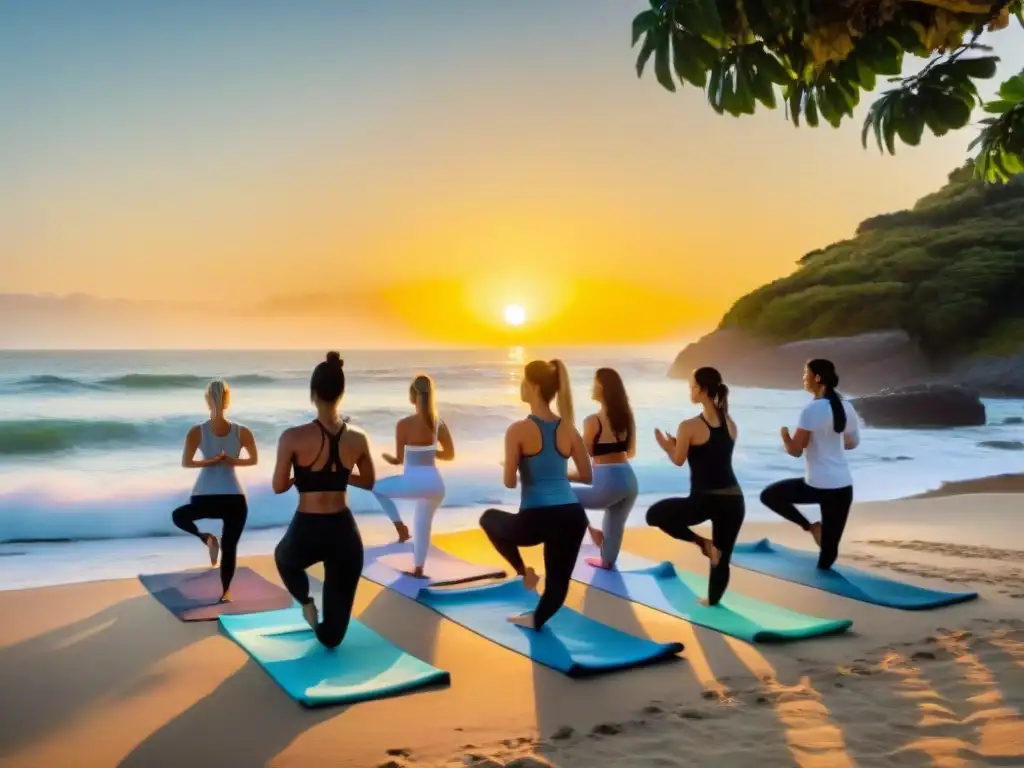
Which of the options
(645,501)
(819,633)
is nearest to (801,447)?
(819,633)

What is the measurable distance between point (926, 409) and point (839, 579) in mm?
16856

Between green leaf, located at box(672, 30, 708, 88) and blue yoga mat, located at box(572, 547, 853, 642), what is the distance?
10.1 ft

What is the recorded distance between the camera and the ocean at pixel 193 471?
9.03m

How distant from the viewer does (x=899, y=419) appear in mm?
21422

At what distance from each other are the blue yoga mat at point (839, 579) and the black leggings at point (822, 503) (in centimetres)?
21

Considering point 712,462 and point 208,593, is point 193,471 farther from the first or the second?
point 712,462

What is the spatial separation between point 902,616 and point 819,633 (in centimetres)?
75

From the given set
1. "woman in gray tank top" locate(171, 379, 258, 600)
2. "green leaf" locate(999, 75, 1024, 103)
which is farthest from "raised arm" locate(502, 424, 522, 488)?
"green leaf" locate(999, 75, 1024, 103)

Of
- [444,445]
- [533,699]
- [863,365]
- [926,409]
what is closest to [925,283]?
[863,365]

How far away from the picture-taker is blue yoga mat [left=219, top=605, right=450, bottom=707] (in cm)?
397

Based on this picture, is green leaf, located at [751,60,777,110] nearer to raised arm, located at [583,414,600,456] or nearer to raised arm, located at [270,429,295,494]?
raised arm, located at [270,429,295,494]

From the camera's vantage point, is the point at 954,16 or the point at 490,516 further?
the point at 490,516

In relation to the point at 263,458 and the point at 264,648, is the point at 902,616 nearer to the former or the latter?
the point at 264,648

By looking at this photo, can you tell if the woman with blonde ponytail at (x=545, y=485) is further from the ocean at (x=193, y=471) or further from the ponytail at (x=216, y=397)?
the ocean at (x=193, y=471)
